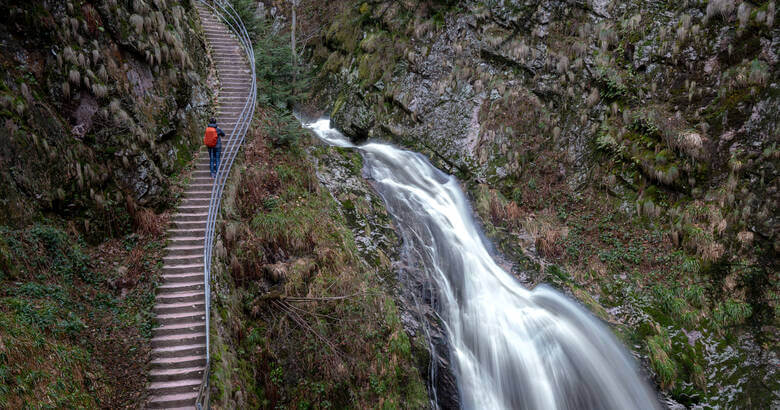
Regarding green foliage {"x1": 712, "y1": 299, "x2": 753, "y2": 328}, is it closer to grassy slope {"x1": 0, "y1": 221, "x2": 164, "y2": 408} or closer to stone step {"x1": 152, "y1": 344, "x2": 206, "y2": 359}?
stone step {"x1": 152, "y1": 344, "x2": 206, "y2": 359}

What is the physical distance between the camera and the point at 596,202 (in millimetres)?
12969

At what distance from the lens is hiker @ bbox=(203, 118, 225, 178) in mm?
10406

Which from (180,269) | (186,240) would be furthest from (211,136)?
(180,269)

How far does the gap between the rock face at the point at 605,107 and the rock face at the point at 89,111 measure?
874 centimetres

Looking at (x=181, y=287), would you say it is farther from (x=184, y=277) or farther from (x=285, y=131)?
(x=285, y=131)

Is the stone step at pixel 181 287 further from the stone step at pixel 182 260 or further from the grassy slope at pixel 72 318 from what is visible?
the stone step at pixel 182 260

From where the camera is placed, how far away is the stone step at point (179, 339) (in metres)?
7.18

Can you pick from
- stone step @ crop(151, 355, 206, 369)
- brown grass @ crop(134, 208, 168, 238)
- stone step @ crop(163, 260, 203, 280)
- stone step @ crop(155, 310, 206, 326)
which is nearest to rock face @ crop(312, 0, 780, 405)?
stone step @ crop(163, 260, 203, 280)

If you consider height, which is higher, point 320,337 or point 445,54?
point 445,54

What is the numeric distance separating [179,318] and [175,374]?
1179mm

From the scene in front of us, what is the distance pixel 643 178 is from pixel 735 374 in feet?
19.1

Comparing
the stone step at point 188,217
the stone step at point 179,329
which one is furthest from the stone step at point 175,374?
the stone step at point 188,217

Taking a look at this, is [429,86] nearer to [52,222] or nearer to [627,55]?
[627,55]

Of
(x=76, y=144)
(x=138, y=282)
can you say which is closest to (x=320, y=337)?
(x=138, y=282)
